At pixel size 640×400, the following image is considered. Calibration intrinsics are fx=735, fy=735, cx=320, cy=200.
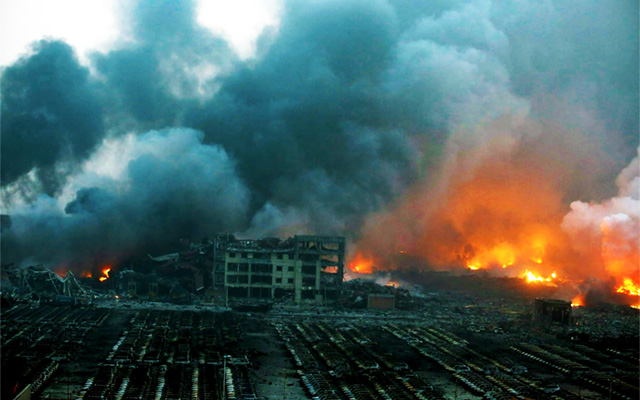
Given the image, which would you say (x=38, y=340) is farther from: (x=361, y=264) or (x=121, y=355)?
(x=361, y=264)

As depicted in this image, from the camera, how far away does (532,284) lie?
213ft

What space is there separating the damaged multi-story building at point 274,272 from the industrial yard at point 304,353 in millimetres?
5472

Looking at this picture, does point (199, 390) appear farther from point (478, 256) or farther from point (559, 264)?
point (478, 256)

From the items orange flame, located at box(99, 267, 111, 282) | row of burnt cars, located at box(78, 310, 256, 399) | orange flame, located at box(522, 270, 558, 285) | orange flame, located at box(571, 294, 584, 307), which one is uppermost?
orange flame, located at box(522, 270, 558, 285)

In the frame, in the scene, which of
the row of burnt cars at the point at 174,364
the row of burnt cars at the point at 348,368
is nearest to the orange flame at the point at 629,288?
the row of burnt cars at the point at 348,368

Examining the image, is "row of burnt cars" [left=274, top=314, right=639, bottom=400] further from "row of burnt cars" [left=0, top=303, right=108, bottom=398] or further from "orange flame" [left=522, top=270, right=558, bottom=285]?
"orange flame" [left=522, top=270, right=558, bottom=285]

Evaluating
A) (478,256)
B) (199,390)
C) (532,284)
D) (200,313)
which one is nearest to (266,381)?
(199,390)

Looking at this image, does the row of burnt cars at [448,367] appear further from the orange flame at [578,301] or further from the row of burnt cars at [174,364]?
the orange flame at [578,301]

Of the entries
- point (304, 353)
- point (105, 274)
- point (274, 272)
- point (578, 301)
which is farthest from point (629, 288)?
point (105, 274)

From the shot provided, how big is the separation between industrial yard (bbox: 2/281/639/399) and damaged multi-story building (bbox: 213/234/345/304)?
547cm

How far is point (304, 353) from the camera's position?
119 ft

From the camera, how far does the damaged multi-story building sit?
57906 mm

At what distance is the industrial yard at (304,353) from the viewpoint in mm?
29844

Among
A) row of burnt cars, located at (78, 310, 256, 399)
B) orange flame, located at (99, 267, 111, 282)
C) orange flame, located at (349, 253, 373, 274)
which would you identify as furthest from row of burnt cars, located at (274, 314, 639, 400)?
orange flame, located at (349, 253, 373, 274)
